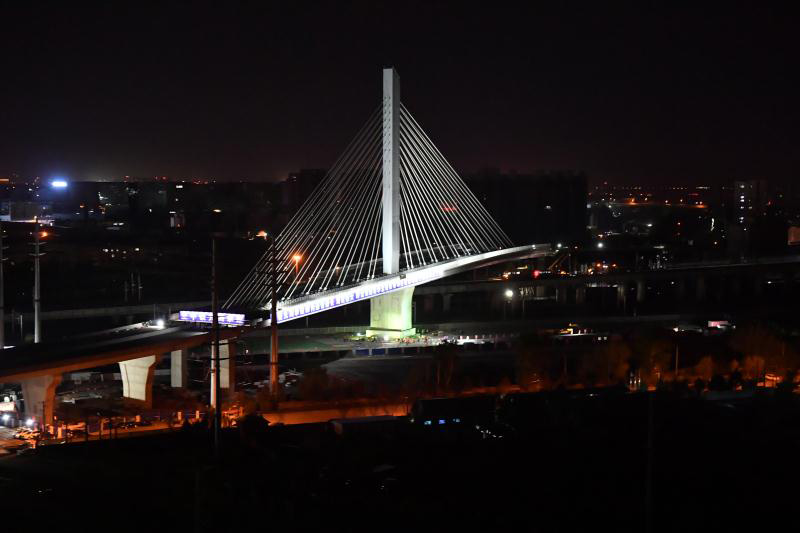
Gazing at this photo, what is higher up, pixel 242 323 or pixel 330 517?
→ pixel 242 323

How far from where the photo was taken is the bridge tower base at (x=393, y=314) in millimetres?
16656

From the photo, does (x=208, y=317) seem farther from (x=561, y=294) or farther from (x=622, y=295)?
(x=622, y=295)

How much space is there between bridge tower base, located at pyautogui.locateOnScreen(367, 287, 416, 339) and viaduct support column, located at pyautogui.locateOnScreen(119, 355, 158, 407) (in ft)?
21.6

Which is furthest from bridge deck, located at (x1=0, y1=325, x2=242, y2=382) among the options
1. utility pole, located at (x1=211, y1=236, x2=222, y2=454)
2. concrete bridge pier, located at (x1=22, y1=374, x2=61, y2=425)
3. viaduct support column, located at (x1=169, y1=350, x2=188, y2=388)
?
utility pole, located at (x1=211, y1=236, x2=222, y2=454)

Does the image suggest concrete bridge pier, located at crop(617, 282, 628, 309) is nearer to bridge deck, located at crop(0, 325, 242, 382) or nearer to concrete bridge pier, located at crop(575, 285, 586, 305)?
concrete bridge pier, located at crop(575, 285, 586, 305)

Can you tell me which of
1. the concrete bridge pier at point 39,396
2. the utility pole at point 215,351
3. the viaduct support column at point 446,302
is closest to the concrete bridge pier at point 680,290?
the viaduct support column at point 446,302

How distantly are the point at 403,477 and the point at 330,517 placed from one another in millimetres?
934

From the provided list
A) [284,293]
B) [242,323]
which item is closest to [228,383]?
Answer: [242,323]

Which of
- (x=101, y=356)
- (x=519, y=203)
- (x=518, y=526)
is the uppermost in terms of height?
(x=519, y=203)

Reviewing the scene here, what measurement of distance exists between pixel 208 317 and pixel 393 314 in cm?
576

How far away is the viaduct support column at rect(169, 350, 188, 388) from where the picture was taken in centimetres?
1159

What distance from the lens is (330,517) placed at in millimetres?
5676

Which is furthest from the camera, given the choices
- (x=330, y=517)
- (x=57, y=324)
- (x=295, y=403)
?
(x=57, y=324)

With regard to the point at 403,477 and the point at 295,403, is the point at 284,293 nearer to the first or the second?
the point at 295,403
